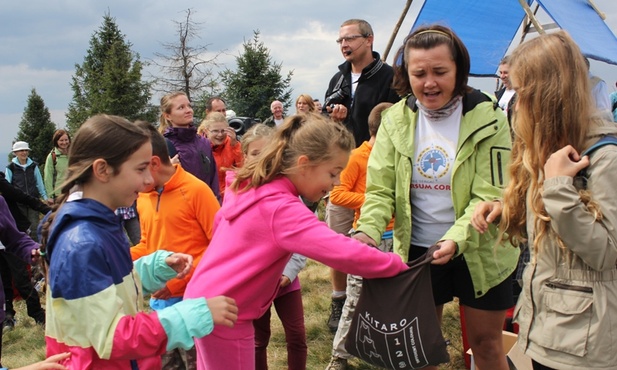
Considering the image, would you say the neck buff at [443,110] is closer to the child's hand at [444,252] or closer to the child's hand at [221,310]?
the child's hand at [444,252]

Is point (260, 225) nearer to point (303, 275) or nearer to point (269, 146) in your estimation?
point (269, 146)

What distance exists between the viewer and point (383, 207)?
2.56 meters

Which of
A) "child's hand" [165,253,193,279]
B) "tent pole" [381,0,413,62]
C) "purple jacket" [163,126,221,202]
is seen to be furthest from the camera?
"tent pole" [381,0,413,62]

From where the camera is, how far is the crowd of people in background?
1752mm

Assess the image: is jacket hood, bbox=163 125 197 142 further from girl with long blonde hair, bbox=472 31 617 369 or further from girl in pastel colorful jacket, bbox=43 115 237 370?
girl with long blonde hair, bbox=472 31 617 369

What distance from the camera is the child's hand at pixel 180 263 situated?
2275 millimetres

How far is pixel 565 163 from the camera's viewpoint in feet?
5.81

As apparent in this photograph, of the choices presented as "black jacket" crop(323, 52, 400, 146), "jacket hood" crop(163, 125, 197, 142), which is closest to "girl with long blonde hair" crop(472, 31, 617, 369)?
"black jacket" crop(323, 52, 400, 146)

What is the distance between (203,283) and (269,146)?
62cm

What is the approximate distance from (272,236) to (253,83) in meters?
23.6

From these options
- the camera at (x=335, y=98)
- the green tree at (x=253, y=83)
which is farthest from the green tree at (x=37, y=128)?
the camera at (x=335, y=98)

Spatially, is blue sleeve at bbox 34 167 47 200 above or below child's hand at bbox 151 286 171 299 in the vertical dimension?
below

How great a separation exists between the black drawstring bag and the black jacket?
2.59 m

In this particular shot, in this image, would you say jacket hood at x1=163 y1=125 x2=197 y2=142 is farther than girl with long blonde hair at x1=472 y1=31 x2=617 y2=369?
Yes
